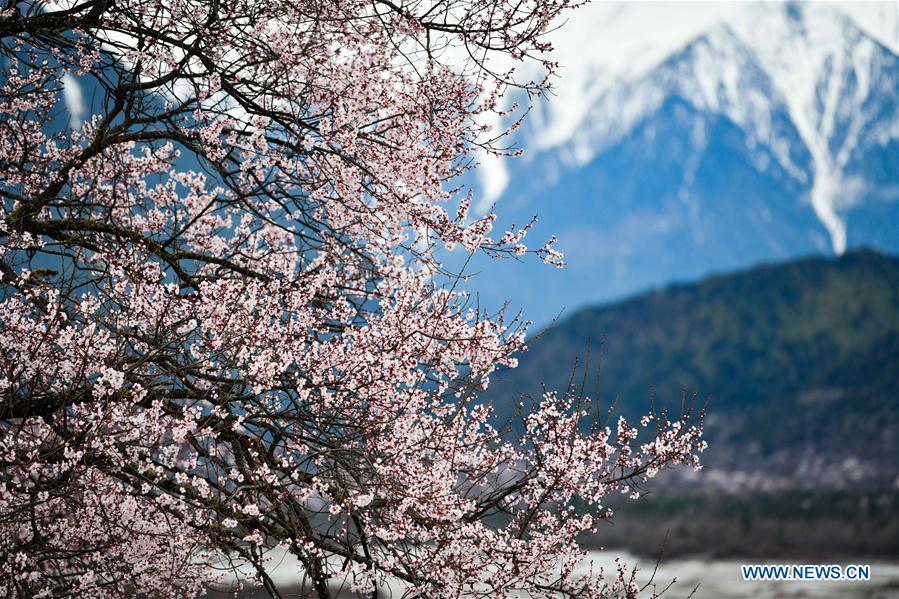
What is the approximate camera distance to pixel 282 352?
7238 mm

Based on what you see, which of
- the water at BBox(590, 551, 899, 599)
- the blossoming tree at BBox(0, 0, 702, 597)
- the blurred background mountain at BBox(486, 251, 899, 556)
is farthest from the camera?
the blurred background mountain at BBox(486, 251, 899, 556)

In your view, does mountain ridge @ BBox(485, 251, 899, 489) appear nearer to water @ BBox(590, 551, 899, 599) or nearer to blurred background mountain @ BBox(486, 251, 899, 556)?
blurred background mountain @ BBox(486, 251, 899, 556)

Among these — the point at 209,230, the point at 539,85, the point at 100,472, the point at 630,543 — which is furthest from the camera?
the point at 630,543

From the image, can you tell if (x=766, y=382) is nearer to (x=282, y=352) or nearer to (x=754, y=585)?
(x=754, y=585)

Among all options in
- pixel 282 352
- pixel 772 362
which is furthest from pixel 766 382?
pixel 282 352

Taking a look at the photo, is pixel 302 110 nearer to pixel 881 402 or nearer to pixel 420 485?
pixel 420 485

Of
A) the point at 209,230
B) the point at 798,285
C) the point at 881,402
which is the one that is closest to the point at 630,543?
the point at 881,402

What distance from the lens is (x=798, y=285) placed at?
173 meters

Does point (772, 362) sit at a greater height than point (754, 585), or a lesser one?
greater

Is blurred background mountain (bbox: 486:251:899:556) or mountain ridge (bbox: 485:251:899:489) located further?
mountain ridge (bbox: 485:251:899:489)

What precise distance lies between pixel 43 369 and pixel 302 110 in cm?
281

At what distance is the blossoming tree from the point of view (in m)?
7.12

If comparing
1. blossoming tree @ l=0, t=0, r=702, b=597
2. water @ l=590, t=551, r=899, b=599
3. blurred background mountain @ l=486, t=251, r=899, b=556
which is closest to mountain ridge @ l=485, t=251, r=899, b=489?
blurred background mountain @ l=486, t=251, r=899, b=556

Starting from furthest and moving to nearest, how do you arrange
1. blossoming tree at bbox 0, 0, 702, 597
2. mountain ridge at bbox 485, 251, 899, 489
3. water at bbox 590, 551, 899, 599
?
mountain ridge at bbox 485, 251, 899, 489 < water at bbox 590, 551, 899, 599 < blossoming tree at bbox 0, 0, 702, 597
